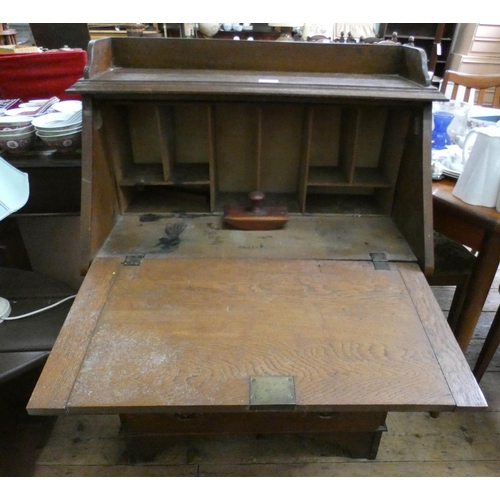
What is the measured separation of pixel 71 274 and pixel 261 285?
1.17 meters

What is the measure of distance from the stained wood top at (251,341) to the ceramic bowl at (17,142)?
21.3 inches

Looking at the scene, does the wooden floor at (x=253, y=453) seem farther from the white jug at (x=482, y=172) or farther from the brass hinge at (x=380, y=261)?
the white jug at (x=482, y=172)

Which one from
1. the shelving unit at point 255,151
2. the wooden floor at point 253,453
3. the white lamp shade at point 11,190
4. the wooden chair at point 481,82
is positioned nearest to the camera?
the white lamp shade at point 11,190

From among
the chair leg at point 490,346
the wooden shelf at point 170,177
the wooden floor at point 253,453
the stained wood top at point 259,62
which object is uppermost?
the stained wood top at point 259,62

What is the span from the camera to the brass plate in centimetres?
67

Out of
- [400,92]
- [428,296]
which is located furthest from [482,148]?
[428,296]

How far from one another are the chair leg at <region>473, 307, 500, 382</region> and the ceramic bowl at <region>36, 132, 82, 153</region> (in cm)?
149

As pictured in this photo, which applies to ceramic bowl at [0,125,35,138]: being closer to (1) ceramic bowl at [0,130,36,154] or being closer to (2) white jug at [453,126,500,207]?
(1) ceramic bowl at [0,130,36,154]

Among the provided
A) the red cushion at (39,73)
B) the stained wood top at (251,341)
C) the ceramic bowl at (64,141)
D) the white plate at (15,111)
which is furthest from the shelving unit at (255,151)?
the red cushion at (39,73)

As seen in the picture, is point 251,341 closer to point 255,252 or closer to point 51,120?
point 255,252

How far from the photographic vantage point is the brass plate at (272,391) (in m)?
0.67

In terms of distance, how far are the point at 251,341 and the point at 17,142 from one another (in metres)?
0.95

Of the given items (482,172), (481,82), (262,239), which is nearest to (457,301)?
(482,172)

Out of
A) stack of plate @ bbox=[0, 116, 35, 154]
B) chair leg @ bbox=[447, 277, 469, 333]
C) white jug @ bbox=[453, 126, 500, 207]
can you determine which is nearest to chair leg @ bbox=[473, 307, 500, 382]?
chair leg @ bbox=[447, 277, 469, 333]
